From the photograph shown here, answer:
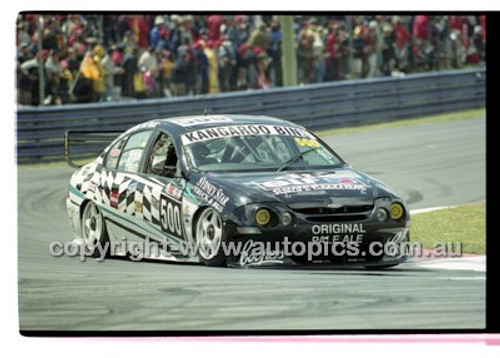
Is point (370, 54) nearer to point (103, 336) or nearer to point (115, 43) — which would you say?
point (115, 43)

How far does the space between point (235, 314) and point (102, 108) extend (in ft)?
5.33

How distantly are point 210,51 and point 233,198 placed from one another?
1018mm

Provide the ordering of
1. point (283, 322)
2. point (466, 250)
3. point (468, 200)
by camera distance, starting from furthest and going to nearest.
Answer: point (468, 200) < point (466, 250) < point (283, 322)

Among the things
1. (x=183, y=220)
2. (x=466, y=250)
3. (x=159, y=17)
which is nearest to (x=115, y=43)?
(x=159, y=17)

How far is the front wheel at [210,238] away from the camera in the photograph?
897 cm

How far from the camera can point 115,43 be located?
359 inches

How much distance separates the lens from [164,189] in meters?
9.46

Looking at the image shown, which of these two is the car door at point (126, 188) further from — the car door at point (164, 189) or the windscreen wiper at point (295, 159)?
the windscreen wiper at point (295, 159)

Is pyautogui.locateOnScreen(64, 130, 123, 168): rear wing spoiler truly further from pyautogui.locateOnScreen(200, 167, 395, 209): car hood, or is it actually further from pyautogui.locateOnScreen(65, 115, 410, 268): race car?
pyautogui.locateOnScreen(200, 167, 395, 209): car hood

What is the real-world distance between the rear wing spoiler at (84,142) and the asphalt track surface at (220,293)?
0.25 meters

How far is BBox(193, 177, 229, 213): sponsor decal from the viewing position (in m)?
9.16

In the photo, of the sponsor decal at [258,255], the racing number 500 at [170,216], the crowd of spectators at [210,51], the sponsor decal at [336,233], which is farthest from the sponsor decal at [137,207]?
the sponsor decal at [336,233]

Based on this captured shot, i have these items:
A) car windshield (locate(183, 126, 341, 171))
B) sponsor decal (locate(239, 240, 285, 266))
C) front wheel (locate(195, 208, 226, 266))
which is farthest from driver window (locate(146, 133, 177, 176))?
sponsor decal (locate(239, 240, 285, 266))

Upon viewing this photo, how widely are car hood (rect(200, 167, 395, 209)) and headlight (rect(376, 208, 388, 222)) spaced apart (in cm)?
8
